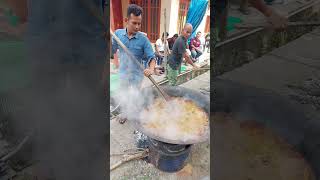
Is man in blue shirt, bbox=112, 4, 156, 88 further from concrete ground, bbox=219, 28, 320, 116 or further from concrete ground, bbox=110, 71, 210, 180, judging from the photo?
concrete ground, bbox=219, 28, 320, 116

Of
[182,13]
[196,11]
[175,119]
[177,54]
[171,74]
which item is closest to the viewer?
[175,119]

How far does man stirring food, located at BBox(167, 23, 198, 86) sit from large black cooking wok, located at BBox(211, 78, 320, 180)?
3853 millimetres

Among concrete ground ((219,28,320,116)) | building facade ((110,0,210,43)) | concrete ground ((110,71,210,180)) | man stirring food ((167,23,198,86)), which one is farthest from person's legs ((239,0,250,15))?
building facade ((110,0,210,43))

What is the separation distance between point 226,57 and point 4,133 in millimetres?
965

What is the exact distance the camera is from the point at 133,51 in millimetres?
3514

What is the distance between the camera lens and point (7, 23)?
35.8 inches

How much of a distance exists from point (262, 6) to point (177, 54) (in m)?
4.24

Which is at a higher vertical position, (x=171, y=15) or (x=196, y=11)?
(x=196, y=11)

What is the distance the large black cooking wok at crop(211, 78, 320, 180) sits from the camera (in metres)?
Result: 1.00

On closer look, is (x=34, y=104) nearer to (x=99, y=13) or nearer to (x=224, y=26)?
(x=99, y=13)

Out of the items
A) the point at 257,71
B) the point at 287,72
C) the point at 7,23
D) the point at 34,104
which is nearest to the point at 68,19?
the point at 7,23

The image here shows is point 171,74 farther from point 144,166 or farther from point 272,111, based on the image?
point 272,111

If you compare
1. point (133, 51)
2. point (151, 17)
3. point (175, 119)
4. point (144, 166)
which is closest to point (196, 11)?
point (151, 17)

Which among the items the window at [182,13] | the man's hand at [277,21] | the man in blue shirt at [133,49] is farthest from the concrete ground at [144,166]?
the window at [182,13]
